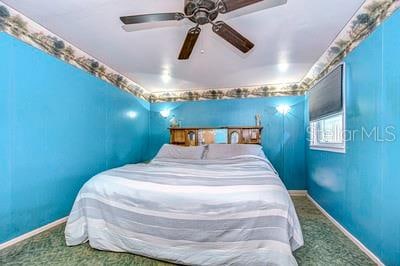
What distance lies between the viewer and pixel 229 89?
4.30 metres

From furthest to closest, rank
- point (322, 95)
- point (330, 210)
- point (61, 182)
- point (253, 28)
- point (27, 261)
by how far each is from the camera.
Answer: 1. point (322, 95)
2. point (330, 210)
3. point (61, 182)
4. point (253, 28)
5. point (27, 261)

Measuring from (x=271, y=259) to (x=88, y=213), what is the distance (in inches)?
67.2

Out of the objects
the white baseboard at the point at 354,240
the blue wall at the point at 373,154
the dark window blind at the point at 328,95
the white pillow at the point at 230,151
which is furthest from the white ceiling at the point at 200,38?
the white baseboard at the point at 354,240

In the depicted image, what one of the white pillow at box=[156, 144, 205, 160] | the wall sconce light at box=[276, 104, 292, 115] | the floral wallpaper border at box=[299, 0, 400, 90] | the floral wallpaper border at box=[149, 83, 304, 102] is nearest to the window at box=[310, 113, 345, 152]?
the wall sconce light at box=[276, 104, 292, 115]

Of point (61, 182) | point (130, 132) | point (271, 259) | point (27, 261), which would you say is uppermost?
point (130, 132)

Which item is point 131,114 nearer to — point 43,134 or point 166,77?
point 166,77

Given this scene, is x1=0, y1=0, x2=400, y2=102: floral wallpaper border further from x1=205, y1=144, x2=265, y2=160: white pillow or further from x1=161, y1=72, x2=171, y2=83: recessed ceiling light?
x1=205, y1=144, x2=265, y2=160: white pillow

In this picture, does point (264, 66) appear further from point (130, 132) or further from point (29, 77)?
point (29, 77)

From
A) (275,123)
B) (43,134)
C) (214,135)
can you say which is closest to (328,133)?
(275,123)

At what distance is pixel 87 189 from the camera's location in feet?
6.60

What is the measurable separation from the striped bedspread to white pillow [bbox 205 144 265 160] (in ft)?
3.91

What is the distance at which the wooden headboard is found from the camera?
3992 millimetres

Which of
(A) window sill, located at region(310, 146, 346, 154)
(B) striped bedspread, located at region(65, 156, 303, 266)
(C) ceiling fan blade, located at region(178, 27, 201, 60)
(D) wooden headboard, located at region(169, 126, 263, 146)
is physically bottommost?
(B) striped bedspread, located at region(65, 156, 303, 266)

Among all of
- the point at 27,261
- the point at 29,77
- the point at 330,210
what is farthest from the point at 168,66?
the point at 330,210
